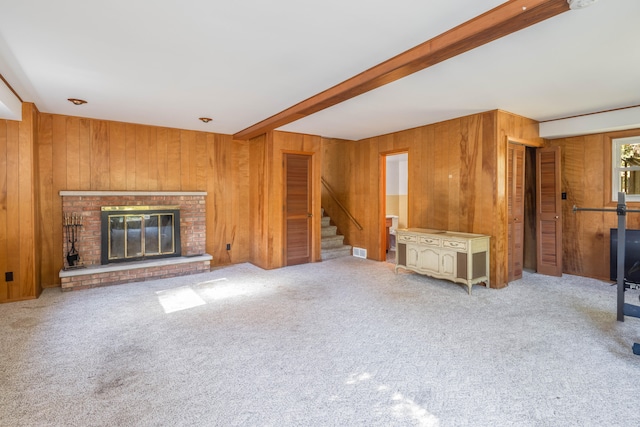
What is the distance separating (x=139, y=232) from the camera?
511 centimetres

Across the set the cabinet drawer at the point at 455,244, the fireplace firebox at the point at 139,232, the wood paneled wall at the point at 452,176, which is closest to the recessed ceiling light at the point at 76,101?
the fireplace firebox at the point at 139,232

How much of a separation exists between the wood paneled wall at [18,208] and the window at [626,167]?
26.0 feet

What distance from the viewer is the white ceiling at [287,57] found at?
83.1 inches

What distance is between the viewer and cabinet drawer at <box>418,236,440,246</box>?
465 centimetres

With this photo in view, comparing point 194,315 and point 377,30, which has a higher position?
point 377,30

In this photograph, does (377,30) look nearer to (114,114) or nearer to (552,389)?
(552,389)

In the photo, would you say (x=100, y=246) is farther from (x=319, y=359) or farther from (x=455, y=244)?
(x=455, y=244)

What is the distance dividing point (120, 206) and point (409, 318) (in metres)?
4.42

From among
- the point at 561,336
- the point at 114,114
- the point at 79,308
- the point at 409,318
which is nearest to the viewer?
the point at 561,336

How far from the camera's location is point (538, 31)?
2.37 meters

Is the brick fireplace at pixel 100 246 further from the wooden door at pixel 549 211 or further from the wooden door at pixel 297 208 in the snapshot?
the wooden door at pixel 549 211

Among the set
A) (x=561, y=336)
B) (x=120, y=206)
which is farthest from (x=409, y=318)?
(x=120, y=206)

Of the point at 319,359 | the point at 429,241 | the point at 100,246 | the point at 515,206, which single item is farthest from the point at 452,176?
the point at 100,246

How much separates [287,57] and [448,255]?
3293 mm
